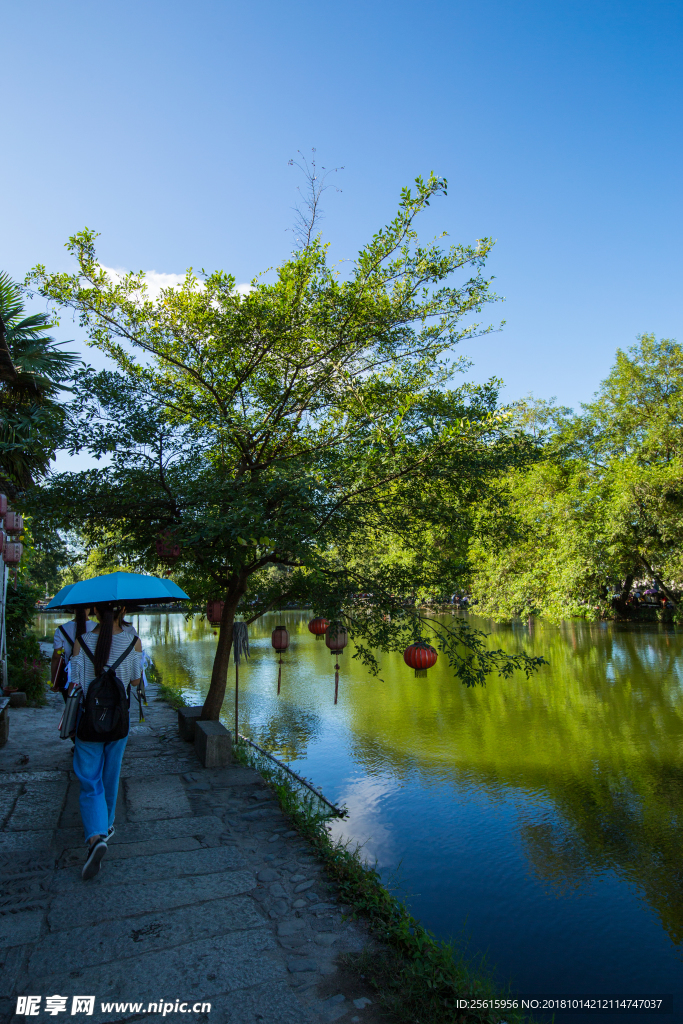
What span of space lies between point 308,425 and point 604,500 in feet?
50.1

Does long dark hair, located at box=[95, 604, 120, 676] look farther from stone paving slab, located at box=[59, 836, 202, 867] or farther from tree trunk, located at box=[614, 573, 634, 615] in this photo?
tree trunk, located at box=[614, 573, 634, 615]

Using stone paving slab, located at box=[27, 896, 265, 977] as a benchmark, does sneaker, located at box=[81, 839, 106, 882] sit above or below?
above

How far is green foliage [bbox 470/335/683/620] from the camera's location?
19078 millimetres

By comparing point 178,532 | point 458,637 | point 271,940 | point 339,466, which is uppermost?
point 339,466

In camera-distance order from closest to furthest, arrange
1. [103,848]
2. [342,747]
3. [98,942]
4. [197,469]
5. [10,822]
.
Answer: [98,942]
[103,848]
[10,822]
[197,469]
[342,747]

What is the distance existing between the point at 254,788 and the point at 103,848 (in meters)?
2.32

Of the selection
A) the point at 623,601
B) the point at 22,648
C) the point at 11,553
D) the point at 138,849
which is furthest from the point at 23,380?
the point at 623,601

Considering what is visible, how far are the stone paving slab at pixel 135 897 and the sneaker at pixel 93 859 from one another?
107 millimetres

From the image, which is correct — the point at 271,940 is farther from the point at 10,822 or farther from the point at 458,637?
the point at 458,637

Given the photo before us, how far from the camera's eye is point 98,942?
3512 millimetres

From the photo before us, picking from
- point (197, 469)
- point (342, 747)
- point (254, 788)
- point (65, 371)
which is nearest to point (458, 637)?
point (254, 788)

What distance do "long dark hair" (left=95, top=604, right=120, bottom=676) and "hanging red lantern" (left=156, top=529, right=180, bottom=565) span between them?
1662 millimetres

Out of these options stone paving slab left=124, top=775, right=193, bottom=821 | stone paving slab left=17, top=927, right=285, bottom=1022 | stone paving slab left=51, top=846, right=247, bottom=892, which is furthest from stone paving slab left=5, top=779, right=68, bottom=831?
stone paving slab left=17, top=927, right=285, bottom=1022

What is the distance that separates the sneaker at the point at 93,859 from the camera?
4.22 meters
